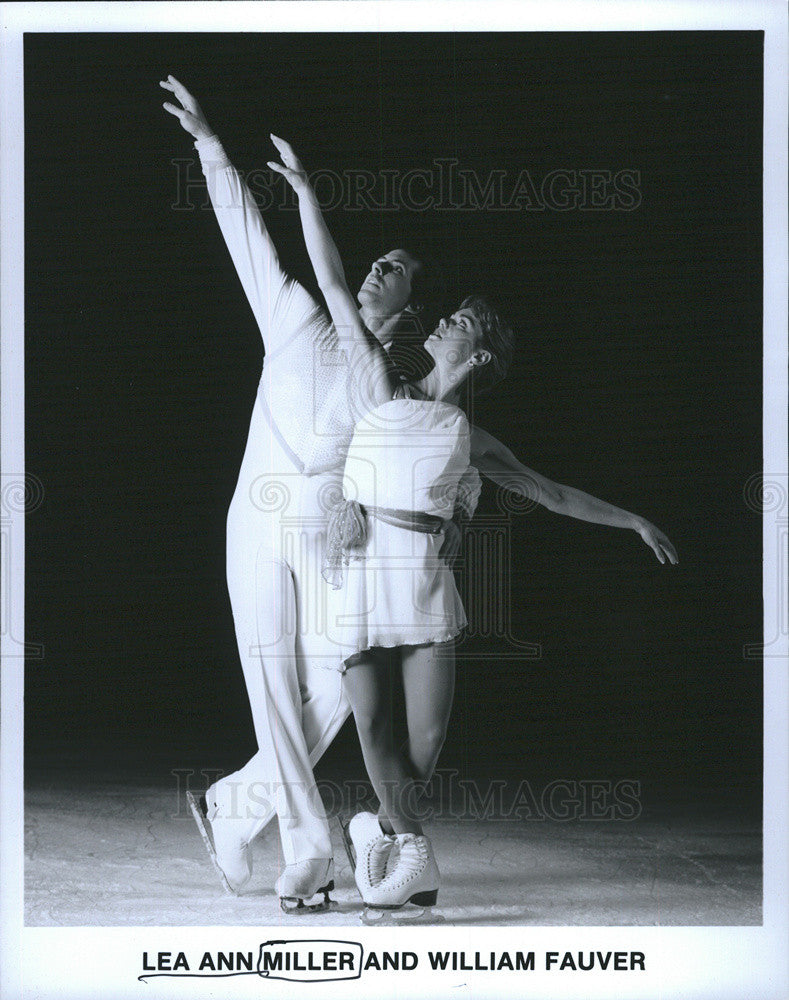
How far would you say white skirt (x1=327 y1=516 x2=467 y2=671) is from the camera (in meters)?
4.31

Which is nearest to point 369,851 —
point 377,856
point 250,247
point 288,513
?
point 377,856

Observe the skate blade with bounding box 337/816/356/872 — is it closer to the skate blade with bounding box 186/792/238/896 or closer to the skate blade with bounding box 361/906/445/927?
the skate blade with bounding box 361/906/445/927

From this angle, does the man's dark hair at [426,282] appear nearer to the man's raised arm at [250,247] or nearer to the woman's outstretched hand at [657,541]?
the man's raised arm at [250,247]

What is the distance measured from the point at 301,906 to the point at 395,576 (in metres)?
A: 1.12

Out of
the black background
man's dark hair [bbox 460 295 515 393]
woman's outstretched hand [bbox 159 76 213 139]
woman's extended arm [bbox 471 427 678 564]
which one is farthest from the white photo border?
man's dark hair [bbox 460 295 515 393]

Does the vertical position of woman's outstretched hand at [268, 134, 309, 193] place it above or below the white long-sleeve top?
above

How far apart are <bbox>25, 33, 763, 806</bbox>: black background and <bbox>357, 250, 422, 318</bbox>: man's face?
0.18 metres

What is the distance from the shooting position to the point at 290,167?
4512 mm

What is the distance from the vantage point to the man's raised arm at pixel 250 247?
A: 4.46m

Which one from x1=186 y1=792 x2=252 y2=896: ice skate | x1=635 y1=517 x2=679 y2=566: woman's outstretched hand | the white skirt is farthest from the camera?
x1=635 y1=517 x2=679 y2=566: woman's outstretched hand

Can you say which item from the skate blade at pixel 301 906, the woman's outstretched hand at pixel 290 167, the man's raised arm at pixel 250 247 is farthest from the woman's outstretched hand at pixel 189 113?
the skate blade at pixel 301 906

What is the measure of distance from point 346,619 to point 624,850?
1255mm

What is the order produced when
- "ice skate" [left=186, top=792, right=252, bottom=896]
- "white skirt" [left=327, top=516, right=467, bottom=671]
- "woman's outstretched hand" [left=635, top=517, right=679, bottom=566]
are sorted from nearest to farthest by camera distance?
"white skirt" [left=327, top=516, right=467, bottom=671]
"ice skate" [left=186, top=792, right=252, bottom=896]
"woman's outstretched hand" [left=635, top=517, right=679, bottom=566]

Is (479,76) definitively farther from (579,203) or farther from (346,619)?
(346,619)
